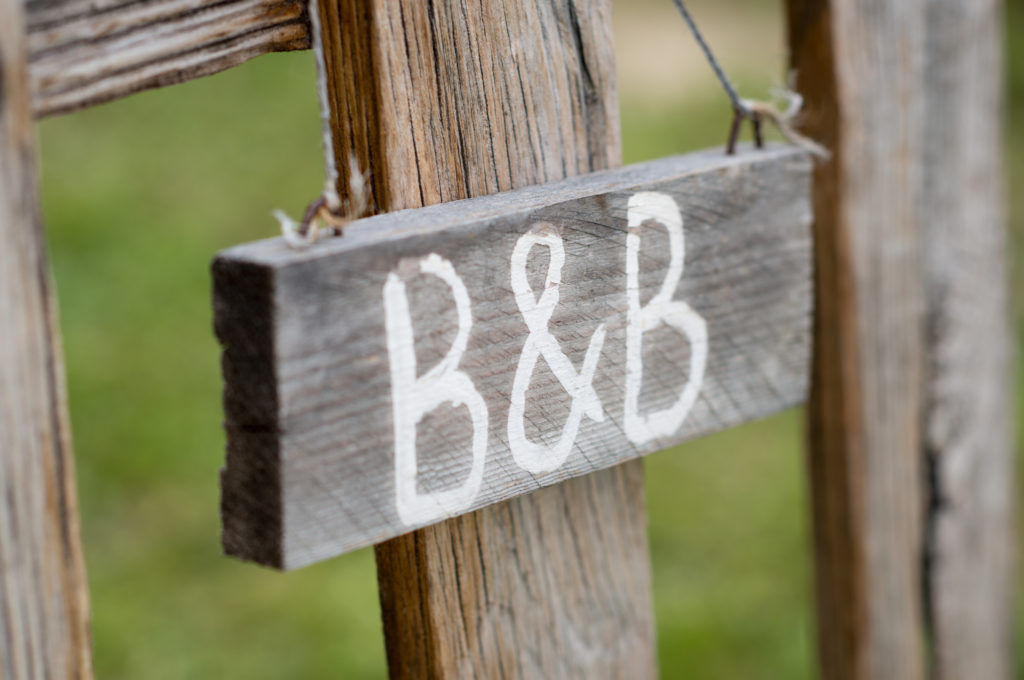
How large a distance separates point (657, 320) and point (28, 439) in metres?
0.58

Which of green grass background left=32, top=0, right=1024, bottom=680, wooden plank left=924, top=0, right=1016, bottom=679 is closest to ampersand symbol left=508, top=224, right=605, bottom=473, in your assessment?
wooden plank left=924, top=0, right=1016, bottom=679

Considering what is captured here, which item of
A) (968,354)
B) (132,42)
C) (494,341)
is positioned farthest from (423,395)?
(968,354)

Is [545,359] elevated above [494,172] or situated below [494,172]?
below

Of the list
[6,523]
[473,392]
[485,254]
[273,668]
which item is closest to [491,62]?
[485,254]

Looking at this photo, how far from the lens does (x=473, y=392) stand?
3.15 feet

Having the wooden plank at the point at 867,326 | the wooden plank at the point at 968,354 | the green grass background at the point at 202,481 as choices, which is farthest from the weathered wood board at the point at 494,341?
the green grass background at the point at 202,481

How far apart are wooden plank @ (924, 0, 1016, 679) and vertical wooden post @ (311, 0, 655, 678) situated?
2.06 ft

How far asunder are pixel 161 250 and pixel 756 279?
301 cm

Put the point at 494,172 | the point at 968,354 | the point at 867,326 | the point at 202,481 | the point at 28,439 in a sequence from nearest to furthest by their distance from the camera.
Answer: the point at 28,439 < the point at 494,172 < the point at 867,326 < the point at 968,354 < the point at 202,481

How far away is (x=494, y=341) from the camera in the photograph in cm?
97

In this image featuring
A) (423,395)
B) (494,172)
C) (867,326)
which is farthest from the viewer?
(867,326)

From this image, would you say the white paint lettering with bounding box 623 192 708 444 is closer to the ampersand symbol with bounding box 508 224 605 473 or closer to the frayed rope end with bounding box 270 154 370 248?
the ampersand symbol with bounding box 508 224 605 473

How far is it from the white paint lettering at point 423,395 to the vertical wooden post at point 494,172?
97 millimetres

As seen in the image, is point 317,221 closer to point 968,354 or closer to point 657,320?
point 657,320
